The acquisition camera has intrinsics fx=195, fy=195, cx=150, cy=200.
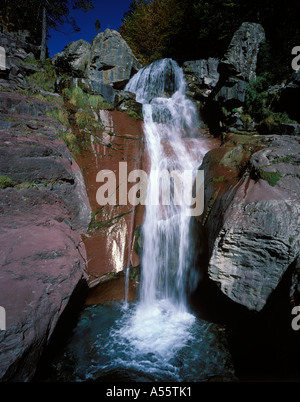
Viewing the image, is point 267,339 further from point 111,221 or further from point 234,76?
point 234,76

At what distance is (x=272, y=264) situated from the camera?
3312 millimetres

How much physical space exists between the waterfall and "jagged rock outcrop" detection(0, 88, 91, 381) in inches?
69.7

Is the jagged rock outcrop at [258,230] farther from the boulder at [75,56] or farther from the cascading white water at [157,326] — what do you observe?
the boulder at [75,56]

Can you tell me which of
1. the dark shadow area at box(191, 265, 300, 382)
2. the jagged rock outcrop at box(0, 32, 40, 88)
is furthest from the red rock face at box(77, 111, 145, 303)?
the jagged rock outcrop at box(0, 32, 40, 88)

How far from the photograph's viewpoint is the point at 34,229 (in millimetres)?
3643

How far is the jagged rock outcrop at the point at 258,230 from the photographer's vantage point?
3.29 metres

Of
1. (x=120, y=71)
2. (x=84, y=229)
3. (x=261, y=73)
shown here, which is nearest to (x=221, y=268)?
(x=84, y=229)

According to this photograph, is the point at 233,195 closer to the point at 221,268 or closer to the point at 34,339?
the point at 221,268

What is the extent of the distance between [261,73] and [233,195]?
1045 centimetres

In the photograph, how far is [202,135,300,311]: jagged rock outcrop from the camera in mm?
3287

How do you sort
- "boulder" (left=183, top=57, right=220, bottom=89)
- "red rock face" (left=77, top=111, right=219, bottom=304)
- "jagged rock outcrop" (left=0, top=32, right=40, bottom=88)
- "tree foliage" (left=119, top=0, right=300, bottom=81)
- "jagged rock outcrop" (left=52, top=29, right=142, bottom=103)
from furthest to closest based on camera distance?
1. "jagged rock outcrop" (left=52, top=29, right=142, bottom=103)
2. "boulder" (left=183, top=57, right=220, bottom=89)
3. "tree foliage" (left=119, top=0, right=300, bottom=81)
4. "jagged rock outcrop" (left=0, top=32, right=40, bottom=88)
5. "red rock face" (left=77, top=111, right=219, bottom=304)

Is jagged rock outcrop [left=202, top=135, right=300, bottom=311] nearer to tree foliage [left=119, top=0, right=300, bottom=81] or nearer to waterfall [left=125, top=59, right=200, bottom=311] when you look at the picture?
waterfall [left=125, top=59, right=200, bottom=311]

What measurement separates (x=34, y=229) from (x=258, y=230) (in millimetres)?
4041

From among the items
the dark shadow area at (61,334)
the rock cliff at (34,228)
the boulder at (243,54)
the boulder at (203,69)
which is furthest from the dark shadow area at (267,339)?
the boulder at (203,69)
